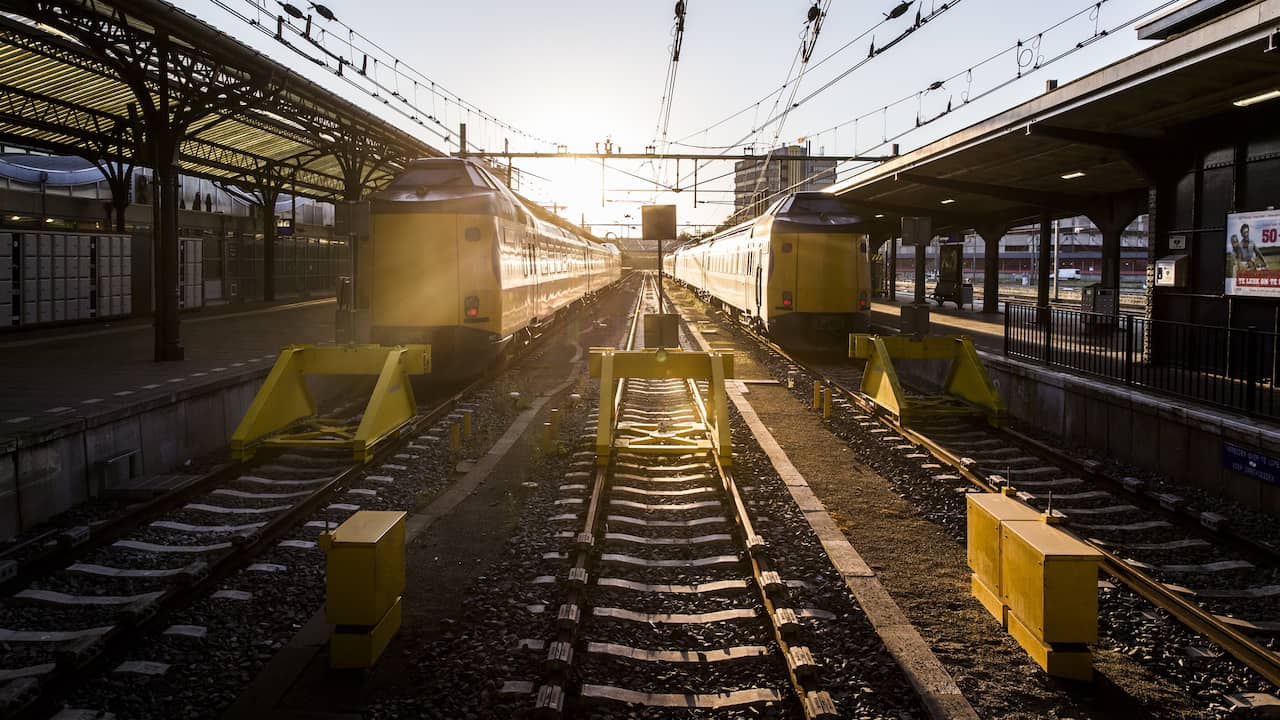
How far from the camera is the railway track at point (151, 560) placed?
14.7 feet

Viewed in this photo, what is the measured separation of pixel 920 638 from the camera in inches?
193

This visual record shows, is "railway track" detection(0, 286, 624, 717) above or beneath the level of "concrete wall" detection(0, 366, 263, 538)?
beneath

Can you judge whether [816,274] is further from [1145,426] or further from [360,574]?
[360,574]

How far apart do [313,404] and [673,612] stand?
23.7 ft

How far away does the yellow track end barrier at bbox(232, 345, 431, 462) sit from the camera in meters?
9.23

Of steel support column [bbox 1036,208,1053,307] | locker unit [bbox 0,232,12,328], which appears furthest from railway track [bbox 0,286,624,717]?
steel support column [bbox 1036,208,1053,307]

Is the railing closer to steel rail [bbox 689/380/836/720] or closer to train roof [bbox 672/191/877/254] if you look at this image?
train roof [bbox 672/191/877/254]

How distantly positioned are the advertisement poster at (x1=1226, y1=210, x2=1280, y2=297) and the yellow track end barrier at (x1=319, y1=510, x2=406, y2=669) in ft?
33.8

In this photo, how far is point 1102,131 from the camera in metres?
12.9

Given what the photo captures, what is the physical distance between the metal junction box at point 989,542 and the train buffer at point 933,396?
5277 millimetres

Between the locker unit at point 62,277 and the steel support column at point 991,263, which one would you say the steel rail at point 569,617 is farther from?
the steel support column at point 991,263

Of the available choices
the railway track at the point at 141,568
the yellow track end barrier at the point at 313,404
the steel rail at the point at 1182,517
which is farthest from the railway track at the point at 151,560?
the steel rail at the point at 1182,517

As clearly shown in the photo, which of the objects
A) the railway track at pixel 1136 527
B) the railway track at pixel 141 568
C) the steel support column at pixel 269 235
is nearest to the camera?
the railway track at pixel 141 568

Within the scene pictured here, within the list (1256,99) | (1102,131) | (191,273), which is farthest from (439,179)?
(191,273)
